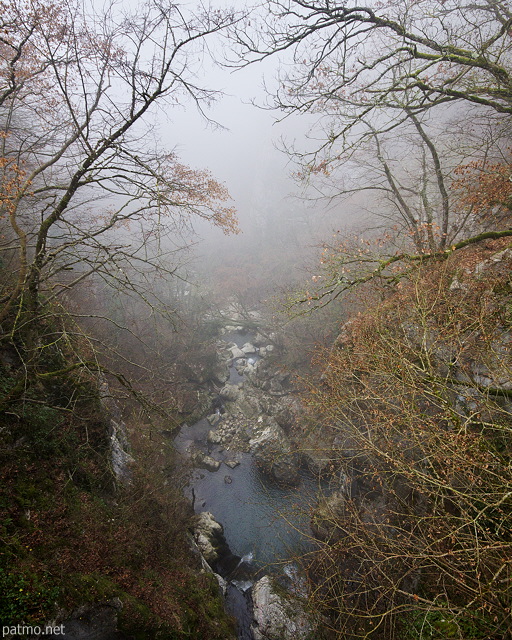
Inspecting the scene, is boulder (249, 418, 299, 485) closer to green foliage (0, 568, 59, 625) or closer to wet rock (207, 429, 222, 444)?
wet rock (207, 429, 222, 444)

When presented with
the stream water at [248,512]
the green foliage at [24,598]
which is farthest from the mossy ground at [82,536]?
the stream water at [248,512]

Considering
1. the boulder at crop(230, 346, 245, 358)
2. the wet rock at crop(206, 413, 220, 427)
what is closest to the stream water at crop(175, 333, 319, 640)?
the wet rock at crop(206, 413, 220, 427)

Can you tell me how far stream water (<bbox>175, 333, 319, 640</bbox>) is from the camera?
23.9ft

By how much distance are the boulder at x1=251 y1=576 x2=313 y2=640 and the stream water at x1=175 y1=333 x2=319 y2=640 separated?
0.30 meters

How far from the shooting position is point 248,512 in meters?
9.08

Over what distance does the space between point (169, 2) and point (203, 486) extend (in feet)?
39.2

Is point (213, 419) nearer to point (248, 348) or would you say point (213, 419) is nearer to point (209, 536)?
point (209, 536)

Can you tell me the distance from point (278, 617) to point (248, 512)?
2.95 metres

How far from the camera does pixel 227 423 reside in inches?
480

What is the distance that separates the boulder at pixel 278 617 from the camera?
600 cm

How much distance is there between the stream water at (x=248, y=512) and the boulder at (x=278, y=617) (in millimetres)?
302

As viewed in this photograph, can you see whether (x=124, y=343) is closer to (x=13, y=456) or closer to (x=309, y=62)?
(x=13, y=456)

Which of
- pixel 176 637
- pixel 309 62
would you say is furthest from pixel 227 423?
pixel 309 62

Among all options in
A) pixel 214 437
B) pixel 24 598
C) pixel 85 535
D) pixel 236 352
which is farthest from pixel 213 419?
pixel 24 598
